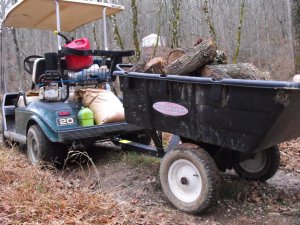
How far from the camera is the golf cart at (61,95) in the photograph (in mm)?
5418

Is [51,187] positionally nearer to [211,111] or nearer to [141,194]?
[141,194]

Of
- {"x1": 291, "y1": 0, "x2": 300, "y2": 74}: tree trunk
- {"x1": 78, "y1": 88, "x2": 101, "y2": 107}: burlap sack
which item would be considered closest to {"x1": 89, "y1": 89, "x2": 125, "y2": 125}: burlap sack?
{"x1": 78, "y1": 88, "x2": 101, "y2": 107}: burlap sack

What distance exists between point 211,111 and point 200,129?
25 centimetres

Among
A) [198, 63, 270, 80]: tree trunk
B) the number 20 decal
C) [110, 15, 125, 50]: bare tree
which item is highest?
[110, 15, 125, 50]: bare tree

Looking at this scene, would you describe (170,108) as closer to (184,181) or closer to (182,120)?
(182,120)

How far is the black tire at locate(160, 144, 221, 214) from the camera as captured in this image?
3.77 metres

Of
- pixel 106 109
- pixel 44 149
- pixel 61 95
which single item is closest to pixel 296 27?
pixel 106 109

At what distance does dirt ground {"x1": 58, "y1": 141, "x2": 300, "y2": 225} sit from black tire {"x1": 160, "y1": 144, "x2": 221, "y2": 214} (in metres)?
0.14

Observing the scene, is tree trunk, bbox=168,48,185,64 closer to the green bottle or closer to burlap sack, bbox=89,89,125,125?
burlap sack, bbox=89,89,125,125

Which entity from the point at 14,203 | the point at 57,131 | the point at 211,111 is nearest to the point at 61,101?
the point at 57,131

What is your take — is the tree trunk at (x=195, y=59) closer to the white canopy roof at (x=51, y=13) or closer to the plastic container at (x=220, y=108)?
the plastic container at (x=220, y=108)

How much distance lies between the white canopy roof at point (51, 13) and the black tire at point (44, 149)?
6.12 feet

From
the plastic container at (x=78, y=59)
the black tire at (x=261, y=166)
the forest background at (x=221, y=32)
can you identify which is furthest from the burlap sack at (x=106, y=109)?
the forest background at (x=221, y=32)

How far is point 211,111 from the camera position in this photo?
3.69 metres
